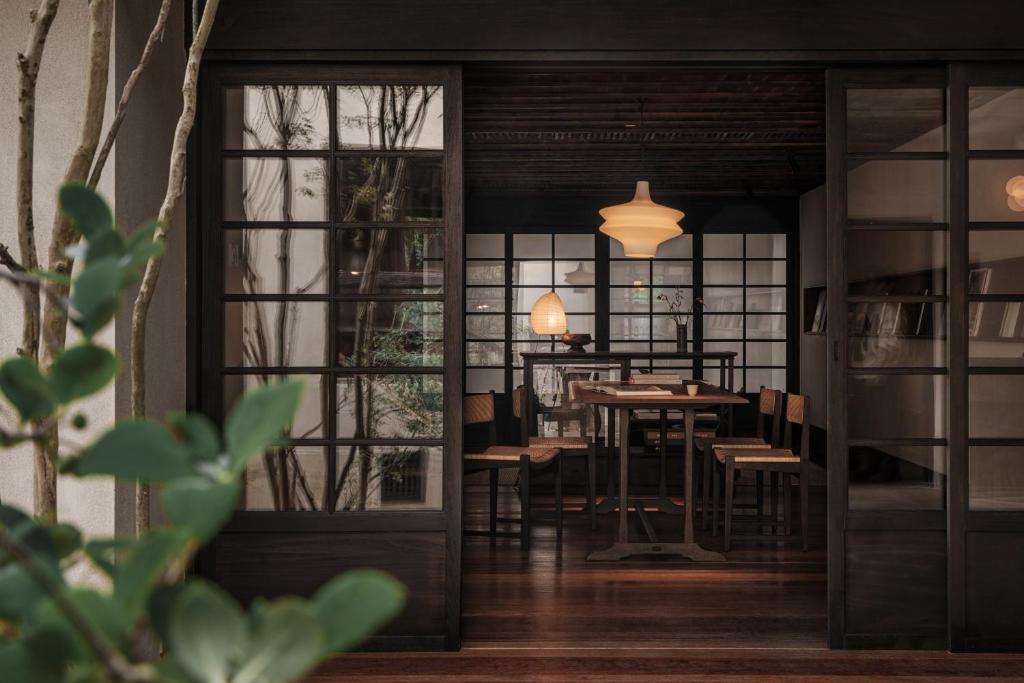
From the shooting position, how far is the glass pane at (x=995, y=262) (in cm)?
294

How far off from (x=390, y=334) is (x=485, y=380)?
479cm

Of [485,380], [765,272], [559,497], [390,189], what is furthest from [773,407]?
[390,189]

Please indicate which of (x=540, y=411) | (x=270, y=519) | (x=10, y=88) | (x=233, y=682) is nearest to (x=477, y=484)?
(x=540, y=411)

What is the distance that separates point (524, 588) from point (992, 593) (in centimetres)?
198

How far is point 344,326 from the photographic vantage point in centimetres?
299

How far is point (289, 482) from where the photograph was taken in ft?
9.78

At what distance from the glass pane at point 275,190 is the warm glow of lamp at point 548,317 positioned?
4009 millimetres

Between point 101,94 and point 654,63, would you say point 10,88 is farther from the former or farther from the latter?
point 654,63

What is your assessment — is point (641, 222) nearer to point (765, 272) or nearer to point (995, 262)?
point (995, 262)

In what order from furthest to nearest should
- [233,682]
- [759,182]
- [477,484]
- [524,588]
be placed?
[759,182] < [477,484] < [524,588] < [233,682]

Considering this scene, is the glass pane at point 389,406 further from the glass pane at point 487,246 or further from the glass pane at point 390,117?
the glass pane at point 487,246

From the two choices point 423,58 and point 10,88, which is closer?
point 10,88

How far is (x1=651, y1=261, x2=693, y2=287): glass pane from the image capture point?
776cm

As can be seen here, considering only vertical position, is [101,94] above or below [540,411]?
above
